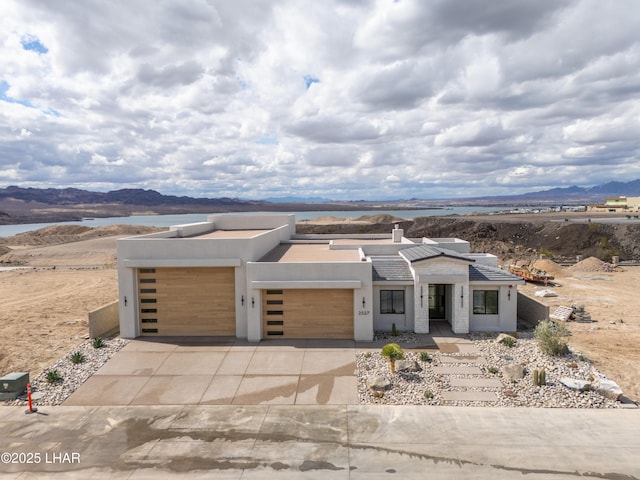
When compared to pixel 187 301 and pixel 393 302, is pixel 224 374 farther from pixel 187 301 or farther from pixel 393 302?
pixel 393 302

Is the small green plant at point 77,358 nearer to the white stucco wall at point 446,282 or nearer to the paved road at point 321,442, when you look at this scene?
the paved road at point 321,442

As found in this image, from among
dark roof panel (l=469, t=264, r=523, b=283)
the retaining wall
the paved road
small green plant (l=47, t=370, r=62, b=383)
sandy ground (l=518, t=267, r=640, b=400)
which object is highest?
dark roof panel (l=469, t=264, r=523, b=283)

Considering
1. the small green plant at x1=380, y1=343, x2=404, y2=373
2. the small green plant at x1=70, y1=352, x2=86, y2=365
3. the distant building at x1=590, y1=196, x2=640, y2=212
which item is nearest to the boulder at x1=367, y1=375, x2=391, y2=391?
the small green plant at x1=380, y1=343, x2=404, y2=373

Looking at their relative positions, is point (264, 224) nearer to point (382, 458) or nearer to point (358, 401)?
point (358, 401)

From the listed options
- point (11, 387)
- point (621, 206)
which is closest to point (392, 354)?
point (11, 387)

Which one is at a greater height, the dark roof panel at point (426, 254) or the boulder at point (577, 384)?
the dark roof panel at point (426, 254)

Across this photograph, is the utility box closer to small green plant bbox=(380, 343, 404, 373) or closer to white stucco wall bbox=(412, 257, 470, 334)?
small green plant bbox=(380, 343, 404, 373)

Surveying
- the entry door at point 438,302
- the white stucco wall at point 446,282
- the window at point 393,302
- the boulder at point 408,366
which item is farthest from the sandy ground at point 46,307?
the entry door at point 438,302
